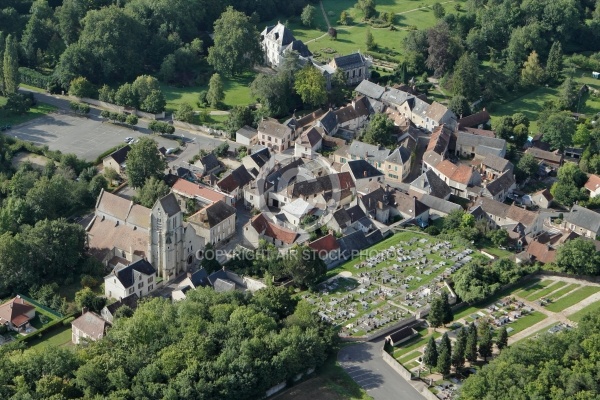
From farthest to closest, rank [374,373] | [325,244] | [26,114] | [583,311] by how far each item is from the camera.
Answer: [26,114]
[325,244]
[583,311]
[374,373]

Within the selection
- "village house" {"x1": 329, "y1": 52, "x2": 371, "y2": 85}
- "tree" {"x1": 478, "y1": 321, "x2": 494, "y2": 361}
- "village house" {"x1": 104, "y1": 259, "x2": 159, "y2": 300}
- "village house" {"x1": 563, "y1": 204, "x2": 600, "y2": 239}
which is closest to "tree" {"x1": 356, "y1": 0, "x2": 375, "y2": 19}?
"village house" {"x1": 329, "y1": 52, "x2": 371, "y2": 85}

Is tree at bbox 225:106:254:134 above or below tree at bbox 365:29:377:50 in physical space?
below

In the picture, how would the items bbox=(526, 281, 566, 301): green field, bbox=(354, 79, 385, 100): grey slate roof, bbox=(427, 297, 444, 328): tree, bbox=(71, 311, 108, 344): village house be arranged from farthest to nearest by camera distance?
1. bbox=(354, 79, 385, 100): grey slate roof
2. bbox=(526, 281, 566, 301): green field
3. bbox=(427, 297, 444, 328): tree
4. bbox=(71, 311, 108, 344): village house

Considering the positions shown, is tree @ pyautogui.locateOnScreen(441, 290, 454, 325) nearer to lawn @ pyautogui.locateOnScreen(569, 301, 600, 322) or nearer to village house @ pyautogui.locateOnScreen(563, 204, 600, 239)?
lawn @ pyautogui.locateOnScreen(569, 301, 600, 322)

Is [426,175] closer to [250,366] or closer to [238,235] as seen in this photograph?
[238,235]

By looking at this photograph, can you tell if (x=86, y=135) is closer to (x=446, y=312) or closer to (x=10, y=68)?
(x=10, y=68)

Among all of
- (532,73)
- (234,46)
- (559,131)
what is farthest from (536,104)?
(234,46)

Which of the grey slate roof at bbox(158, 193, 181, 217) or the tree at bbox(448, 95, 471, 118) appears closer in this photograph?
the grey slate roof at bbox(158, 193, 181, 217)

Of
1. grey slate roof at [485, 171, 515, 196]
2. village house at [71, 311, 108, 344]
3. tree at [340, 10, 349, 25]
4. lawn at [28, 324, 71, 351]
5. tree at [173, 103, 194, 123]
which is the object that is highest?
tree at [340, 10, 349, 25]
